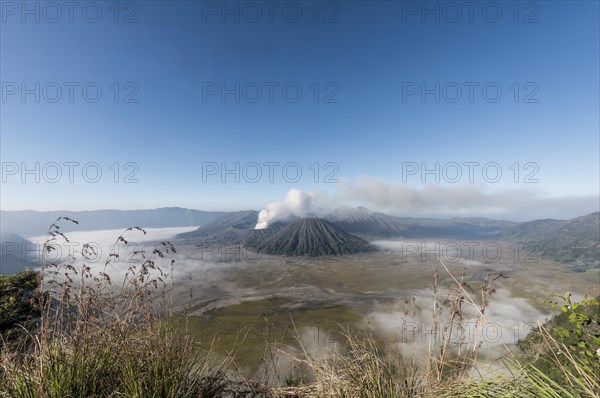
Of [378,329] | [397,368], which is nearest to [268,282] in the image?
[378,329]

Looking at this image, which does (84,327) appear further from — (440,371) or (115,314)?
(440,371)

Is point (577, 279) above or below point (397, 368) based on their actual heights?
below

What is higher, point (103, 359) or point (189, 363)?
point (103, 359)

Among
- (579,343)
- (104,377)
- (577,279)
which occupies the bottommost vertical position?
(577,279)

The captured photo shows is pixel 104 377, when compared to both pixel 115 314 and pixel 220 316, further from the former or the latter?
pixel 220 316

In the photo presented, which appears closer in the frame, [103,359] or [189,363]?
[103,359]

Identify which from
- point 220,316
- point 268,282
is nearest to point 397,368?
point 220,316

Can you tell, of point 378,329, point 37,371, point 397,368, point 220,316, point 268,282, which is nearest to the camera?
point 37,371

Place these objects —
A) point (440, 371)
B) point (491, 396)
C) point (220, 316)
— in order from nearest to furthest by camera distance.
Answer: point (491, 396) < point (440, 371) < point (220, 316)

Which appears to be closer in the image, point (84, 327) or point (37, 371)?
point (37, 371)
